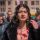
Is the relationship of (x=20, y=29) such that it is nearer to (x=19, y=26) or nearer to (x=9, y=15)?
(x=19, y=26)

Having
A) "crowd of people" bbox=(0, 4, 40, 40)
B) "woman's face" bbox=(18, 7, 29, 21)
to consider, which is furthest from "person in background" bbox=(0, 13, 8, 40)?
"woman's face" bbox=(18, 7, 29, 21)

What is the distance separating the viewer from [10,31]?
1.83 ft

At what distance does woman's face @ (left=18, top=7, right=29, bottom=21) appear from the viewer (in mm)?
546

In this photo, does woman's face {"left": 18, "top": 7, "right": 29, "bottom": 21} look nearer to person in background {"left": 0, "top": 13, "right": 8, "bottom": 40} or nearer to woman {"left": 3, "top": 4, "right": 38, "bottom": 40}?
woman {"left": 3, "top": 4, "right": 38, "bottom": 40}

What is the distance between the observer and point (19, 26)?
1.85ft

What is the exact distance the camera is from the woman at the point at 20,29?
1.81ft

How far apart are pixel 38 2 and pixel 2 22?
1.00ft

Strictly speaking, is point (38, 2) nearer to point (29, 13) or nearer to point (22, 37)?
point (29, 13)

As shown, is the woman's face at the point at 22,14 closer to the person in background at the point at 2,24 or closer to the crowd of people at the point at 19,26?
the crowd of people at the point at 19,26

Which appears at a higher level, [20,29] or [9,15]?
[9,15]

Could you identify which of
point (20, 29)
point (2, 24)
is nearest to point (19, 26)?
point (20, 29)

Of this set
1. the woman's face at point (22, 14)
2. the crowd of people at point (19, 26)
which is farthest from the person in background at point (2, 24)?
the woman's face at point (22, 14)

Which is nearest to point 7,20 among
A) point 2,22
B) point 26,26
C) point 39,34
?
point 2,22

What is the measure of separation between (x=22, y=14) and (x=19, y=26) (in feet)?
0.30
